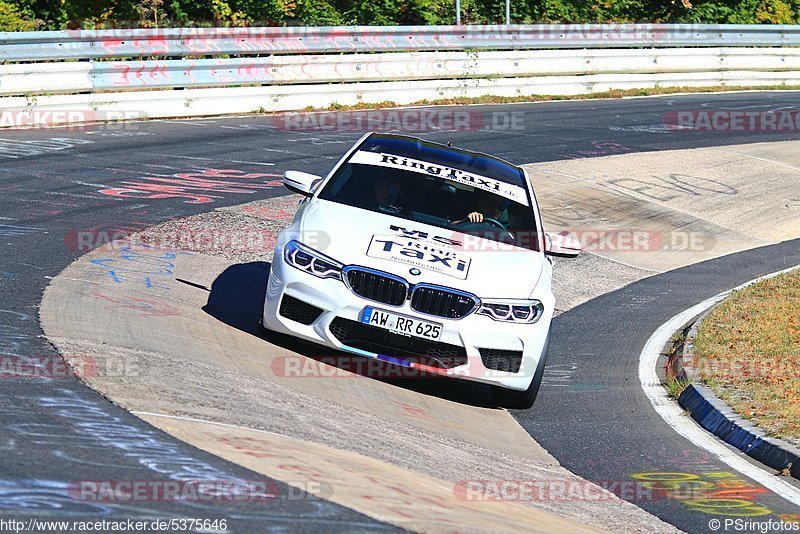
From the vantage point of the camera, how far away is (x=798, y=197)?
58.2ft

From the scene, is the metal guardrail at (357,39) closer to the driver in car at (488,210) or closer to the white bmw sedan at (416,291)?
the white bmw sedan at (416,291)

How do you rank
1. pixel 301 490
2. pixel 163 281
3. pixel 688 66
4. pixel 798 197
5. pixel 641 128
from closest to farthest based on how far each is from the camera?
pixel 301 490 → pixel 163 281 → pixel 798 197 → pixel 641 128 → pixel 688 66

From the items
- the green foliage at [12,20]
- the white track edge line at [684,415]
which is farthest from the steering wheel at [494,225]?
the green foliage at [12,20]

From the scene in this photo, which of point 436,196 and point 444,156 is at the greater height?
point 444,156

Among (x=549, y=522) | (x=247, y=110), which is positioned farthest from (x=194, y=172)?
(x=549, y=522)

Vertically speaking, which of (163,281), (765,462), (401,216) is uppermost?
(401,216)

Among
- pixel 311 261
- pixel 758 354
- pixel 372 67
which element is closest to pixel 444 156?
pixel 311 261

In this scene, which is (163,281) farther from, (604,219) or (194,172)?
(604,219)

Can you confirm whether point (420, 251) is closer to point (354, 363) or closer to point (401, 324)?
point (401, 324)

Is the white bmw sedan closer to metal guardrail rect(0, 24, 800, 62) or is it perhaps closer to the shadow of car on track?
the shadow of car on track

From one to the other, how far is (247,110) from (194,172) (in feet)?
17.6

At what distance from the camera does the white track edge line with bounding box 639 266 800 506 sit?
23.0ft

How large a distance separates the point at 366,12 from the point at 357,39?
24.8 ft

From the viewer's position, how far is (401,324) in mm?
7766
